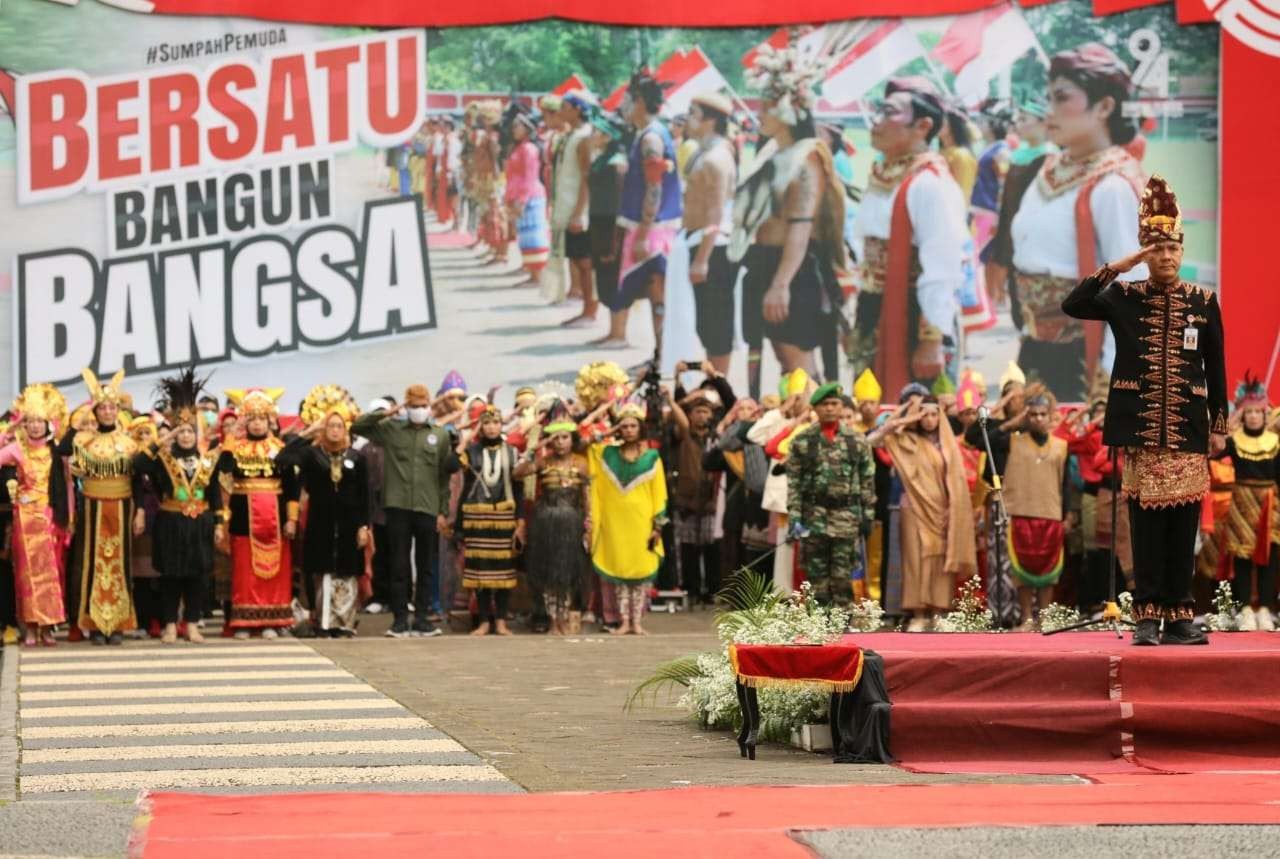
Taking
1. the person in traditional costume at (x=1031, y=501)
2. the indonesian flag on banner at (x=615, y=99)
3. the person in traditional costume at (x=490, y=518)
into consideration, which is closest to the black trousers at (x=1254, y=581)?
the person in traditional costume at (x=1031, y=501)

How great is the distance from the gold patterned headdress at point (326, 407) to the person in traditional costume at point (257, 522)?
66 centimetres

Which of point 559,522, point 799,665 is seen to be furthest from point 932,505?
point 799,665

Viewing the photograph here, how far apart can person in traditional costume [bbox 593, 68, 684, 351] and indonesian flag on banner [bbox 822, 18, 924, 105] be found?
203 cm

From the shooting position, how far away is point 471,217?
24.3m

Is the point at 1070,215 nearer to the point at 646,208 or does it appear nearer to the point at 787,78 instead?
the point at 787,78

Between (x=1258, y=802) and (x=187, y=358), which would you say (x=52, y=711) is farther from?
(x=187, y=358)

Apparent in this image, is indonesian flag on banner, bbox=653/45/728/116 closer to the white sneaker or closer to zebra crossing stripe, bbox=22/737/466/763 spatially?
the white sneaker

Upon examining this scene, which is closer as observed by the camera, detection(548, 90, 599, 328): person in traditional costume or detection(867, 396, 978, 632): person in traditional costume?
detection(867, 396, 978, 632): person in traditional costume

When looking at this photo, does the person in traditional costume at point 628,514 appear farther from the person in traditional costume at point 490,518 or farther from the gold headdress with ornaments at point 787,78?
the gold headdress with ornaments at point 787,78

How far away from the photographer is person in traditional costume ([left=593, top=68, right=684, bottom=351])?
24609 mm

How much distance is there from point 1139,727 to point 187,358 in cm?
1575

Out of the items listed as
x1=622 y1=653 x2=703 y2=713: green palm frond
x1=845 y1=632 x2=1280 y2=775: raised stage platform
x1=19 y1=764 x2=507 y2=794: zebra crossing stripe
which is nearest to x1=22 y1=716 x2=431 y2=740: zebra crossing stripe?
x1=622 y1=653 x2=703 y2=713: green palm frond

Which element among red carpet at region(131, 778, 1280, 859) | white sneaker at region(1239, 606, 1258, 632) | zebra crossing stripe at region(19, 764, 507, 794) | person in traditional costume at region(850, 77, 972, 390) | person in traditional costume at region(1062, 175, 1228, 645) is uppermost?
person in traditional costume at region(850, 77, 972, 390)

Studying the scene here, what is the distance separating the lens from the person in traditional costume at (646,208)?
80.7 ft
